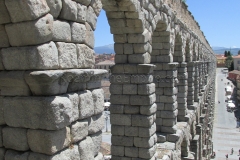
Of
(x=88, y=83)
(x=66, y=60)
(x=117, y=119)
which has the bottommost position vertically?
(x=117, y=119)

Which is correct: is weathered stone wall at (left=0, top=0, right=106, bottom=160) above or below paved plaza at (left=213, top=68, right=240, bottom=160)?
above

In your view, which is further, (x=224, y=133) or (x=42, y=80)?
(x=224, y=133)

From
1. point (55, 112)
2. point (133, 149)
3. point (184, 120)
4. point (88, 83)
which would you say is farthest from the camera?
point (184, 120)

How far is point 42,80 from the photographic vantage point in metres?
3.38

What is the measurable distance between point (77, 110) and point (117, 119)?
3.86 meters

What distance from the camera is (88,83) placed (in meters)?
4.31

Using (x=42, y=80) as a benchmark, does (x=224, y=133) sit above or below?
below

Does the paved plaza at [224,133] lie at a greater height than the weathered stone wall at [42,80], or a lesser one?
lesser

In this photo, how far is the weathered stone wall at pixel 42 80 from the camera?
342cm

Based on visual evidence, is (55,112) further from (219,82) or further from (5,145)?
(219,82)

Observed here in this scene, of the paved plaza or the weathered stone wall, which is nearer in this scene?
the weathered stone wall

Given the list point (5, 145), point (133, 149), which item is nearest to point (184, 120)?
point (133, 149)

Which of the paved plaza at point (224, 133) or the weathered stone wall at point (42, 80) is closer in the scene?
the weathered stone wall at point (42, 80)

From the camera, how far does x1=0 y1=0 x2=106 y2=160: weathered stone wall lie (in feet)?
11.2
